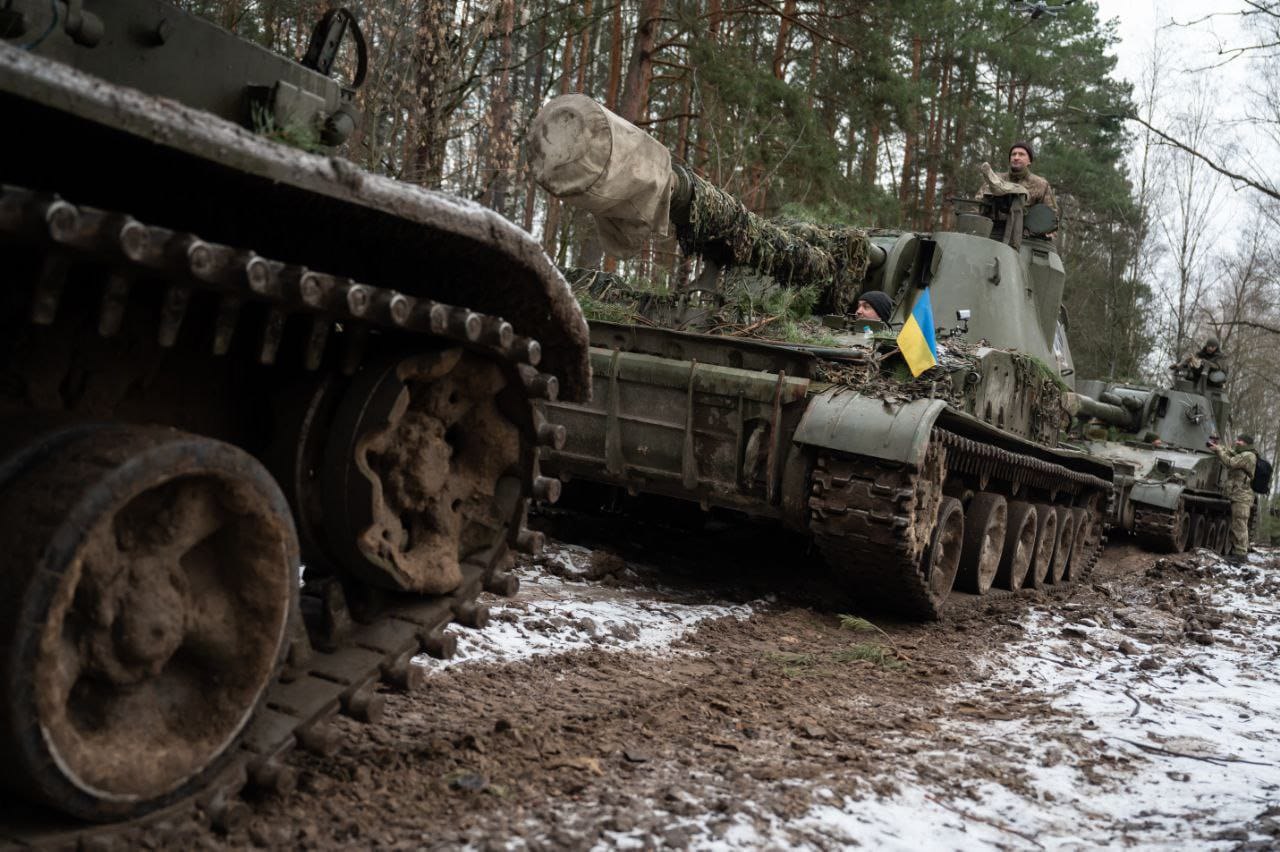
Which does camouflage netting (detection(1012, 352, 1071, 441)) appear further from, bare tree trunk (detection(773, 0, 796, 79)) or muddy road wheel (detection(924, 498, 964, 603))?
bare tree trunk (detection(773, 0, 796, 79))

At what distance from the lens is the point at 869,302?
8.11 metres

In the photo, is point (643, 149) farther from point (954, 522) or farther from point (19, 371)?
point (954, 522)

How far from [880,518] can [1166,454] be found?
1193 cm

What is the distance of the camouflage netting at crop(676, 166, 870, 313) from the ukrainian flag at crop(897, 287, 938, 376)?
1.16 m

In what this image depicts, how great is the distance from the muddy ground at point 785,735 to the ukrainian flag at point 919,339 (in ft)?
5.08

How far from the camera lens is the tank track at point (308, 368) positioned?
2.00 metres

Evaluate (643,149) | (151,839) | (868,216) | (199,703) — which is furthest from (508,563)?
(868,216)

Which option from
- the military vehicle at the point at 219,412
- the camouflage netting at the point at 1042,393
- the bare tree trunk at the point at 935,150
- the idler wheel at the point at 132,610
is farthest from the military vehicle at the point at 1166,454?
the idler wheel at the point at 132,610

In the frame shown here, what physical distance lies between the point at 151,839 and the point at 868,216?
18.6m

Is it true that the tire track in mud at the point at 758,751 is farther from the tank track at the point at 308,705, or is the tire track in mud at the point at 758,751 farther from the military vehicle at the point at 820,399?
the military vehicle at the point at 820,399

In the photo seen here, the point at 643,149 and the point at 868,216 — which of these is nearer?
the point at 643,149

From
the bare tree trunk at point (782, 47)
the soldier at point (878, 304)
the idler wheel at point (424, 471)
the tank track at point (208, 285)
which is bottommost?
the idler wheel at point (424, 471)

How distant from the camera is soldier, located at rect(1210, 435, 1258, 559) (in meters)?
16.7

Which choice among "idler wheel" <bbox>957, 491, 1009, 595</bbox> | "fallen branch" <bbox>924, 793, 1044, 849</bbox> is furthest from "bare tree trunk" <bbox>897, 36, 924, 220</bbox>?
"fallen branch" <bbox>924, 793, 1044, 849</bbox>
